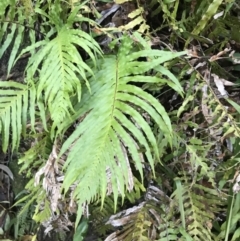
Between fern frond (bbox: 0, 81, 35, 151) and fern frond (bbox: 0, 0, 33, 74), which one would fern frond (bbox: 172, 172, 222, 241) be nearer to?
fern frond (bbox: 0, 81, 35, 151)

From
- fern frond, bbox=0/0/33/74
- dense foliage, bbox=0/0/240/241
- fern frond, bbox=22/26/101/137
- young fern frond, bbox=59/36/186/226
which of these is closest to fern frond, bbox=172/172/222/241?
dense foliage, bbox=0/0/240/241

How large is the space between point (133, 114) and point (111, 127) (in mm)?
69

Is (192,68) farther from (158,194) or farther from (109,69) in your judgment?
(158,194)

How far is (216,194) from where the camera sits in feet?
4.04

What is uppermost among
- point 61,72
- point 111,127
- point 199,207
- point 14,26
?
point 14,26

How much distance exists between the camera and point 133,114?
107 centimetres

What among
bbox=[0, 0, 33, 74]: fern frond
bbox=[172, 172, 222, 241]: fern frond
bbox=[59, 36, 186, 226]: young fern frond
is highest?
bbox=[0, 0, 33, 74]: fern frond

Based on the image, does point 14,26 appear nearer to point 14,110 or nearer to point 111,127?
point 14,110

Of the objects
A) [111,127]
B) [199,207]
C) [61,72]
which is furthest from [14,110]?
[199,207]

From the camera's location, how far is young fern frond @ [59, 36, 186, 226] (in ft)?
3.38

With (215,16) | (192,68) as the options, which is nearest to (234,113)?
(192,68)

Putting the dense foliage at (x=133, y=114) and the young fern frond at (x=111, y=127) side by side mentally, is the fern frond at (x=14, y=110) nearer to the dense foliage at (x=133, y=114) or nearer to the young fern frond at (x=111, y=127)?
the dense foliage at (x=133, y=114)

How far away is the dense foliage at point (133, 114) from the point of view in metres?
1.07

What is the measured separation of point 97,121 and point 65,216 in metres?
0.42
